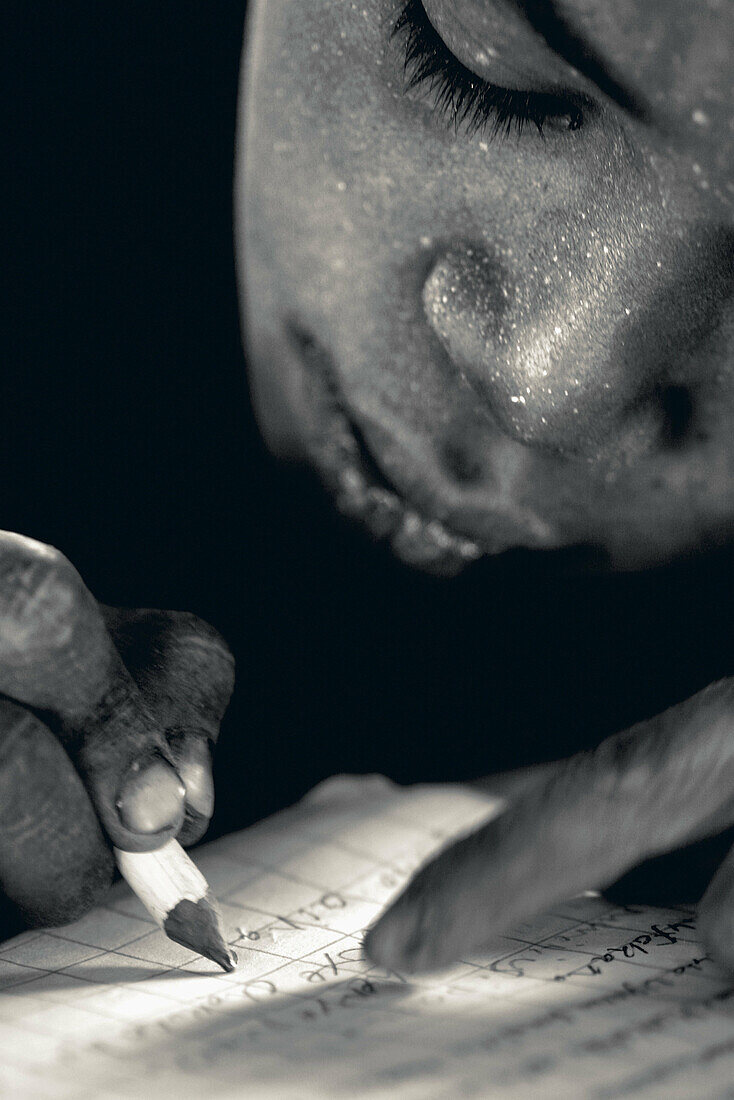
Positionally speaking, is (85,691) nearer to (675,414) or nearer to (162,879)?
(162,879)

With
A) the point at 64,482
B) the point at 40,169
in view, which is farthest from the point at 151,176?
the point at 64,482

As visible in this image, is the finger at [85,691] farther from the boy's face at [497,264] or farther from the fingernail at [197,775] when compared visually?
the boy's face at [497,264]

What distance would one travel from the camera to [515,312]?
57 cm

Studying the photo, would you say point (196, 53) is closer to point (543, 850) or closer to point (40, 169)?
point (40, 169)

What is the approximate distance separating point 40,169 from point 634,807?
58 cm

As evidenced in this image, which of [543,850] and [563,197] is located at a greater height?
[563,197]

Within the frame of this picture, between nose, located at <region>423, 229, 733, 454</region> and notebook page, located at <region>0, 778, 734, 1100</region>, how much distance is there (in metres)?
0.27

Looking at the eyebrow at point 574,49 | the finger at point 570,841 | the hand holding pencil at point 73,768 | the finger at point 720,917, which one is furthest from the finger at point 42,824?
the eyebrow at point 574,49

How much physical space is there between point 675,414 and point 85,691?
36cm

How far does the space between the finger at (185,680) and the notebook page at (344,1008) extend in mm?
61

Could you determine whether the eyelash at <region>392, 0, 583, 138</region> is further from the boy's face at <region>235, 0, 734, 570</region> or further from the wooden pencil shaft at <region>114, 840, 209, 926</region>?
the wooden pencil shaft at <region>114, 840, 209, 926</region>

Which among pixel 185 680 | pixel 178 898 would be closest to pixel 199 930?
pixel 178 898

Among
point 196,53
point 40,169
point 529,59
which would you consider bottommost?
point 40,169

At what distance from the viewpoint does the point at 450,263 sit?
1.95 ft
